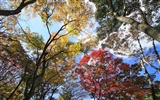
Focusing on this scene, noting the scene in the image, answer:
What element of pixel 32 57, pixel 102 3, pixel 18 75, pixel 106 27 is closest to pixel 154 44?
pixel 106 27

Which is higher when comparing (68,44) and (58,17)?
(58,17)

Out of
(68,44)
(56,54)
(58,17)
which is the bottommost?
(56,54)

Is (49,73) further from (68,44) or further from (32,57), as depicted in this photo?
(68,44)

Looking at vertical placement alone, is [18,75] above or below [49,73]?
above

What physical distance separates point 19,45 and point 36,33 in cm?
127

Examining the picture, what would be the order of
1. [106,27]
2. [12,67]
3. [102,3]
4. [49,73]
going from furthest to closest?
1. [12,67]
2. [49,73]
3. [106,27]
4. [102,3]

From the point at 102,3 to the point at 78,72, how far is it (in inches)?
365

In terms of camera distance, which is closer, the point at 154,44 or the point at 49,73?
the point at 49,73

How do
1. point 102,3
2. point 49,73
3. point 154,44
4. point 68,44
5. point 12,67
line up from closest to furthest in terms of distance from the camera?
point 102,3
point 68,44
point 49,73
point 12,67
point 154,44

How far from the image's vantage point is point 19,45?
34.8ft

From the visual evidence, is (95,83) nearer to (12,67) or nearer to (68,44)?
(68,44)

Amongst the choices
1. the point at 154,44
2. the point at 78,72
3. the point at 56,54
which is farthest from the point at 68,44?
the point at 154,44

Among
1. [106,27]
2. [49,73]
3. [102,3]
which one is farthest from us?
[49,73]

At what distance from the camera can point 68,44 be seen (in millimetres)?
11562
